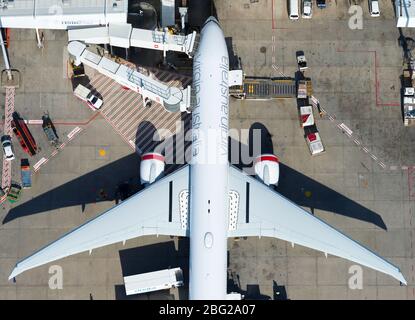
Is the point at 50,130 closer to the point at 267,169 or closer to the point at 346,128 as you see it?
the point at 267,169

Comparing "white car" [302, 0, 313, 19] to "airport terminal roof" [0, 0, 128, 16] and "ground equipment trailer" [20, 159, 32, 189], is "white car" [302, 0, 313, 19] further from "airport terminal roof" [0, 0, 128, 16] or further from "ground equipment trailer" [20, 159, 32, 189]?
"ground equipment trailer" [20, 159, 32, 189]

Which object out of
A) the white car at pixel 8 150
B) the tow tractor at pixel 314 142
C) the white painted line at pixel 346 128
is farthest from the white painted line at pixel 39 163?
the white painted line at pixel 346 128

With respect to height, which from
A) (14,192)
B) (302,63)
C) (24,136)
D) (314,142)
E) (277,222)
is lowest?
(277,222)

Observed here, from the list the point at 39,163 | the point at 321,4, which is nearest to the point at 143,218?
the point at 39,163

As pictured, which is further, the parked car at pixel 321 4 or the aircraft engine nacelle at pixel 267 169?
the parked car at pixel 321 4

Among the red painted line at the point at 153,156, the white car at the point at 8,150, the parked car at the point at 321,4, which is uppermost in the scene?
the parked car at the point at 321,4

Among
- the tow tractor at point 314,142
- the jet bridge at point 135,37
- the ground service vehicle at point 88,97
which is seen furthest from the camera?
the ground service vehicle at point 88,97

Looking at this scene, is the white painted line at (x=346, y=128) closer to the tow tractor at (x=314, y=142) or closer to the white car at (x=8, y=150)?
the tow tractor at (x=314, y=142)
